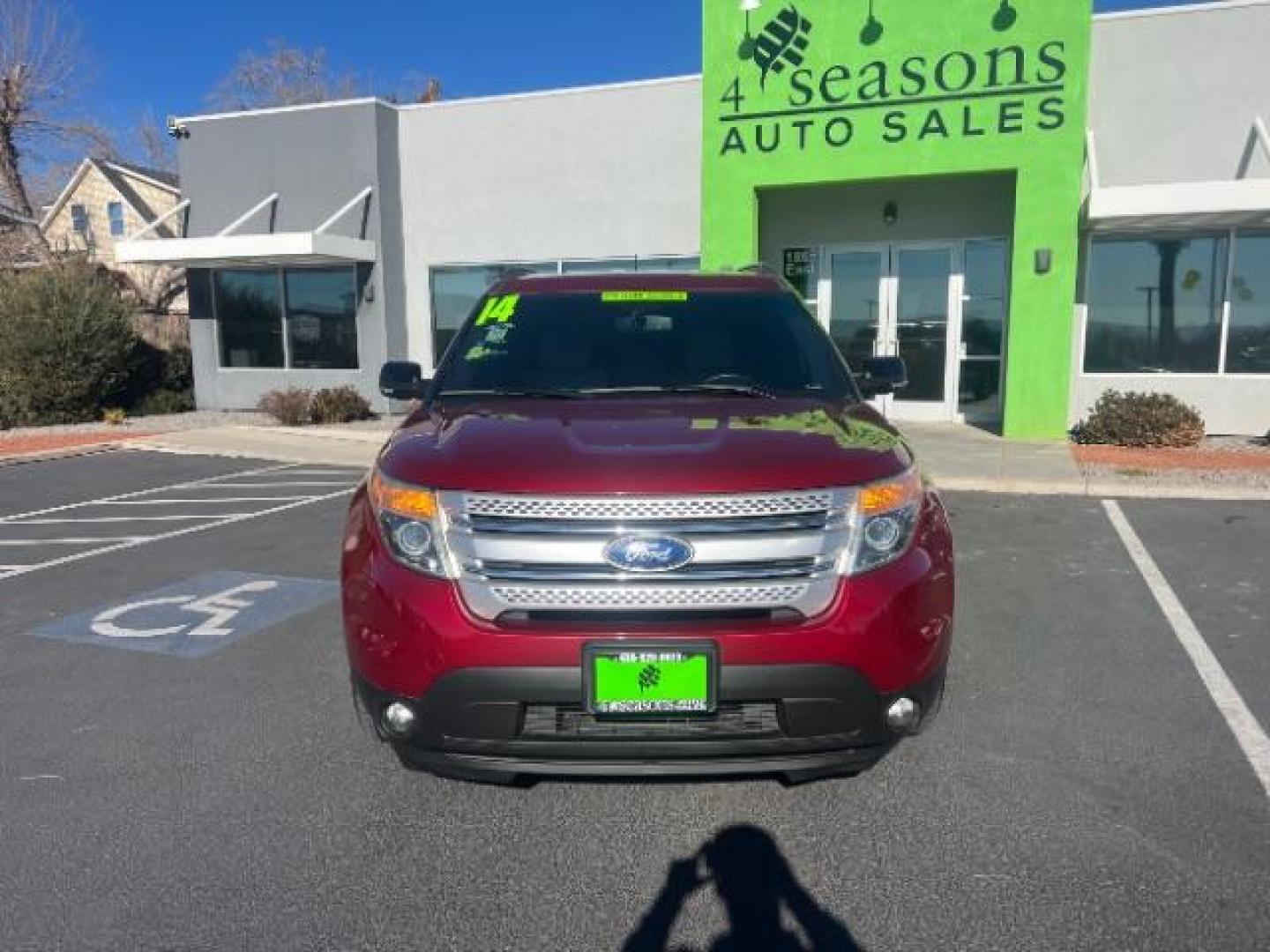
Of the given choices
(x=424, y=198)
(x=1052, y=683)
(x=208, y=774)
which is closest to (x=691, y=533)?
(x=208, y=774)

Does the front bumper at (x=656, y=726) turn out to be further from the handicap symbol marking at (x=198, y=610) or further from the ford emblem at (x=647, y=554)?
the handicap symbol marking at (x=198, y=610)

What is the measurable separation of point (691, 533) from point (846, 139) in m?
10.8

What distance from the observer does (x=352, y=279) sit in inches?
637

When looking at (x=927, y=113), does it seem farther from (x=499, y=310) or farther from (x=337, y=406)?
(x=337, y=406)

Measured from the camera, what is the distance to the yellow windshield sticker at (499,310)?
4.28 meters

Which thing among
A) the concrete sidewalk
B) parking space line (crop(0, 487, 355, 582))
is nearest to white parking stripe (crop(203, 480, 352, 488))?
parking space line (crop(0, 487, 355, 582))

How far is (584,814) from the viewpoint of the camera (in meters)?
3.08

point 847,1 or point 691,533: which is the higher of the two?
point 847,1

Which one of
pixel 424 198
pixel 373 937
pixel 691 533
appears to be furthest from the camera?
pixel 424 198

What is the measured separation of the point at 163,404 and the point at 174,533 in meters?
11.1

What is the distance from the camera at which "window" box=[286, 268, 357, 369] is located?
1634 centimetres

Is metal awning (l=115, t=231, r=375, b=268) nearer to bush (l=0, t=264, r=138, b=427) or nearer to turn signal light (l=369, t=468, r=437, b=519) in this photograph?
bush (l=0, t=264, r=138, b=427)

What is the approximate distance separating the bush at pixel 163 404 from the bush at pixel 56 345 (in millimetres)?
869

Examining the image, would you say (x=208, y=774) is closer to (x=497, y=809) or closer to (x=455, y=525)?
(x=497, y=809)
